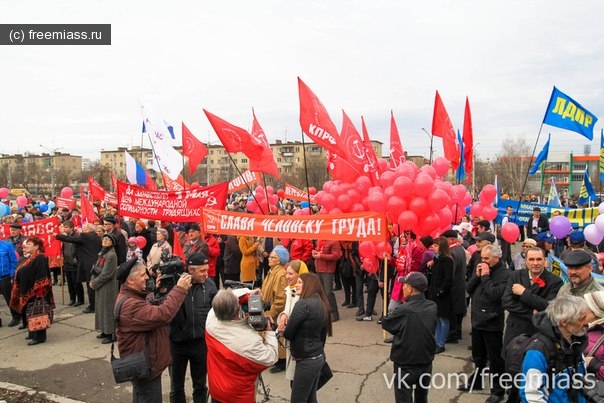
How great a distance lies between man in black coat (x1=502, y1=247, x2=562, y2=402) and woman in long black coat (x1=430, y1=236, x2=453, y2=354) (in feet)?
5.74

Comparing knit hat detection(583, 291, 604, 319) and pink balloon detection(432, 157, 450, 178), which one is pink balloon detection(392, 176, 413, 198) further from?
knit hat detection(583, 291, 604, 319)

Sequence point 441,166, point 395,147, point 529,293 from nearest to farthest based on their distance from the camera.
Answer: point 529,293
point 441,166
point 395,147

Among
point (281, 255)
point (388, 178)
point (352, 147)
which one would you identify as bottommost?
point (281, 255)

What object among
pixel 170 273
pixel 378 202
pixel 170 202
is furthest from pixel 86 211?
pixel 170 273

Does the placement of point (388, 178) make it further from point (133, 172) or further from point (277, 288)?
point (133, 172)

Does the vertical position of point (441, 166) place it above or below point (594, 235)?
above

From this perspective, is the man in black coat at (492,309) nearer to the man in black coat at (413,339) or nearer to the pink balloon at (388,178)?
the man in black coat at (413,339)

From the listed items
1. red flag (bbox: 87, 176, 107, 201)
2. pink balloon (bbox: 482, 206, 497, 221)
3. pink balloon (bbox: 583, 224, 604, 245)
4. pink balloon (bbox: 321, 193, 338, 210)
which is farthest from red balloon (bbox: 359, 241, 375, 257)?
red flag (bbox: 87, 176, 107, 201)

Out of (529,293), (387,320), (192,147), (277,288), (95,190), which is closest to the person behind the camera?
(387,320)

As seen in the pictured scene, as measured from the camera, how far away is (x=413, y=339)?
13.0 feet

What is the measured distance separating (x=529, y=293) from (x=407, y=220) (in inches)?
116

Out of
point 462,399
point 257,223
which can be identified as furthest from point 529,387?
point 257,223

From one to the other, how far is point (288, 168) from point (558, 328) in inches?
3654

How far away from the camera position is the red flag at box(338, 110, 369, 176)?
29.3ft
